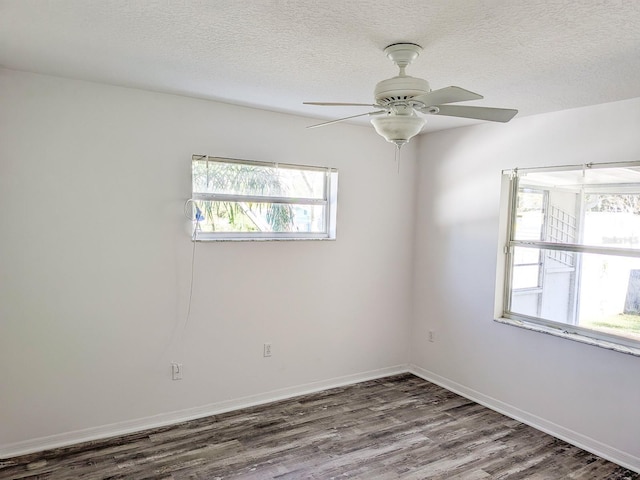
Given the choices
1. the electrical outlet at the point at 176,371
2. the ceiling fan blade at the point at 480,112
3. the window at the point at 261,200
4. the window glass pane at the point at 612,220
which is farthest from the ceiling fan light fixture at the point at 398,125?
the electrical outlet at the point at 176,371

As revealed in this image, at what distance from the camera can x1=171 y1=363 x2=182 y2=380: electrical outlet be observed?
10.8ft

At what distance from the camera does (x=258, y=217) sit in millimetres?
3678

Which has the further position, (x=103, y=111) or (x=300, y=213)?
(x=300, y=213)

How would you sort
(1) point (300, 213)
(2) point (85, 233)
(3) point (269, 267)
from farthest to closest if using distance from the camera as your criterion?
(1) point (300, 213) → (3) point (269, 267) → (2) point (85, 233)

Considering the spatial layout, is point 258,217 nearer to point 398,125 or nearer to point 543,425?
point 398,125

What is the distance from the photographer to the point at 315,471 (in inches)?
108

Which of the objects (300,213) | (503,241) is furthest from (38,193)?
(503,241)

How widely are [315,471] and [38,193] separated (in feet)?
8.02

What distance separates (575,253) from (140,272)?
317cm

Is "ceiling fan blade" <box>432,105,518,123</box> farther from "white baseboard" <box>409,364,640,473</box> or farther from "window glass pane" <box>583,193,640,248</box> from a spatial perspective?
"white baseboard" <box>409,364,640,473</box>

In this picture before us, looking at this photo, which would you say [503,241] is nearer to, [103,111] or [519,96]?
[519,96]

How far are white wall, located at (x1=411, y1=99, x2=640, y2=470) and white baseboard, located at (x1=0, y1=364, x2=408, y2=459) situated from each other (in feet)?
3.01

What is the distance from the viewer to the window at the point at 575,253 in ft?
9.84

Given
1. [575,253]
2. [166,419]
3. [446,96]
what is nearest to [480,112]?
[446,96]
